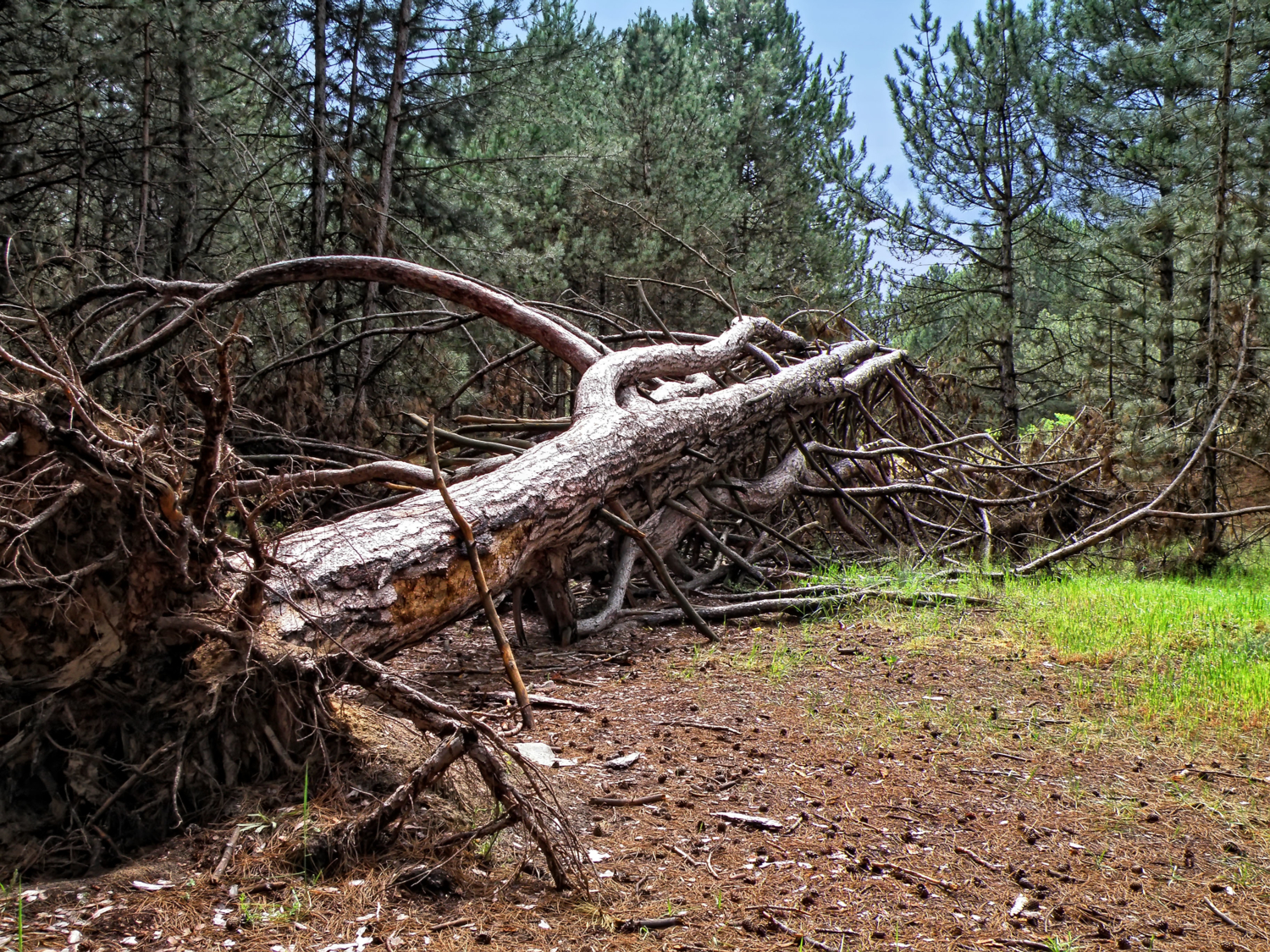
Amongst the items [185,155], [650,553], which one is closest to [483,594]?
[650,553]

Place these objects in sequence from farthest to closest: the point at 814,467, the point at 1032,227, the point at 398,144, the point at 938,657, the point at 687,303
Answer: the point at 687,303 < the point at 1032,227 < the point at 398,144 < the point at 814,467 < the point at 938,657

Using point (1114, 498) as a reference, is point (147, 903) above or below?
below

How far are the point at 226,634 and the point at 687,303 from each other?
49.3 ft

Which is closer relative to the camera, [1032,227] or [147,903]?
[147,903]

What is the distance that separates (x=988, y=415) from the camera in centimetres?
1391

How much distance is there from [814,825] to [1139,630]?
3.06 meters

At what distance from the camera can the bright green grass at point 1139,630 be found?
12.4ft

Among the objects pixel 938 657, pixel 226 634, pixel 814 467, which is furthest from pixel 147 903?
pixel 814 467

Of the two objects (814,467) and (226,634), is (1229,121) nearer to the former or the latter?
(814,467)

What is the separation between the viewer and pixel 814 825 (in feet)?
8.56

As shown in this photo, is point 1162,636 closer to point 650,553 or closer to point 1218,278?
point 650,553

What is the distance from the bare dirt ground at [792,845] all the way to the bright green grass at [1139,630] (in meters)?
0.24

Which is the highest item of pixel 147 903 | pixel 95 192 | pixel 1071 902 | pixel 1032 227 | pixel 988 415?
pixel 1032 227

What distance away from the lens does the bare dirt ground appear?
2000 mm
